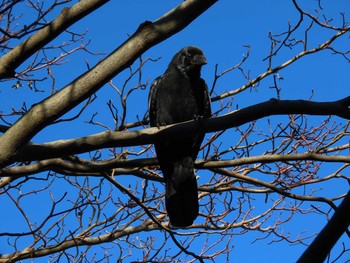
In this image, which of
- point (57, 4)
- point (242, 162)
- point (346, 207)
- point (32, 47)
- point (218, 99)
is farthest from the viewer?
point (218, 99)

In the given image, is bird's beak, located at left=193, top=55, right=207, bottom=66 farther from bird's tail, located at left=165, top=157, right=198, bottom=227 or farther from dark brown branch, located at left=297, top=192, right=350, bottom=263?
dark brown branch, located at left=297, top=192, right=350, bottom=263

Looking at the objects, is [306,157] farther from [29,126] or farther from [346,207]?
[346,207]

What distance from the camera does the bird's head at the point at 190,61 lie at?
4.78 m

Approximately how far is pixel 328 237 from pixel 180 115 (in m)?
3.02

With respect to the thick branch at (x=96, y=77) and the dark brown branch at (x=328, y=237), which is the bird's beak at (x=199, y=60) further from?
the dark brown branch at (x=328, y=237)

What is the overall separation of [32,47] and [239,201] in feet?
9.54

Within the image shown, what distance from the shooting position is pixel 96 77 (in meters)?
2.73

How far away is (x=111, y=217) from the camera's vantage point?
5.20m

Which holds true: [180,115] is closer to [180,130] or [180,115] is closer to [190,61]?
[190,61]

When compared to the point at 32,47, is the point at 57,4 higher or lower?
higher

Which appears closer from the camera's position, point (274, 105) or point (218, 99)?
point (274, 105)

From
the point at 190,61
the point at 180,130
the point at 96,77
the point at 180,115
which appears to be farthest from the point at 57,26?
the point at 190,61

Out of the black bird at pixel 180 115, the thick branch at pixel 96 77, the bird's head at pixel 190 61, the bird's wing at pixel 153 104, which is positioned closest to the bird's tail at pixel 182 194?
the black bird at pixel 180 115

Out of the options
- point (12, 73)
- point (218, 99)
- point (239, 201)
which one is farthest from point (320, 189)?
point (12, 73)
